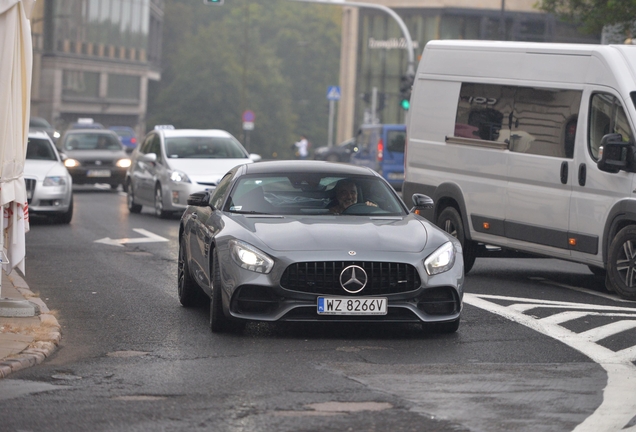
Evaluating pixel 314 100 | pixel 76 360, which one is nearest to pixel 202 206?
pixel 76 360

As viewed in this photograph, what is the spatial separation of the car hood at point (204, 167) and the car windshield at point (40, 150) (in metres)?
2.12

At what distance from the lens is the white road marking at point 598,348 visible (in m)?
6.46

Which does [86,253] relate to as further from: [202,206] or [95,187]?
[95,187]

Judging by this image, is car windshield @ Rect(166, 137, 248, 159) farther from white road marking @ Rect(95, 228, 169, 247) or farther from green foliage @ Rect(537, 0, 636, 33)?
green foliage @ Rect(537, 0, 636, 33)

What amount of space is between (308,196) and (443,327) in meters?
1.64

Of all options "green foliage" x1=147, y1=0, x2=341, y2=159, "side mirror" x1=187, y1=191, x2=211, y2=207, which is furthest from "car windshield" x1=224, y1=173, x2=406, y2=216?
"green foliage" x1=147, y1=0, x2=341, y2=159

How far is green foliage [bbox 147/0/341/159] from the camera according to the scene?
101 m

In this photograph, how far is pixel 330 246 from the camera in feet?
29.7

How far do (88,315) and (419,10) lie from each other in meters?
67.4

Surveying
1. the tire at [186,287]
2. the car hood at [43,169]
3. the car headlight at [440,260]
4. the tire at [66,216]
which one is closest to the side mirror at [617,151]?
the car headlight at [440,260]

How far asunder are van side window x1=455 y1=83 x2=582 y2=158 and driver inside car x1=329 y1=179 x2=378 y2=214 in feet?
9.52

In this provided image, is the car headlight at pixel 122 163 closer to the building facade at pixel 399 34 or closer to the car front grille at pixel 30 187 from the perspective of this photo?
the car front grille at pixel 30 187

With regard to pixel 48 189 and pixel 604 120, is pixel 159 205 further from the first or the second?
pixel 604 120

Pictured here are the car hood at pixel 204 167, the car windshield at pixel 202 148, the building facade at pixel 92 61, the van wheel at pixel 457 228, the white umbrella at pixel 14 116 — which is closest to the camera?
the white umbrella at pixel 14 116
